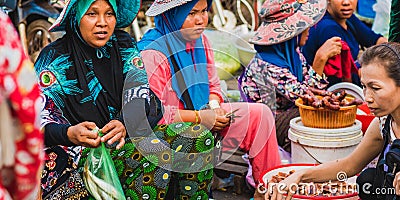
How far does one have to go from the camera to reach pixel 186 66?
9.61 ft

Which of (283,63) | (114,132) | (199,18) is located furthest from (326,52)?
(114,132)

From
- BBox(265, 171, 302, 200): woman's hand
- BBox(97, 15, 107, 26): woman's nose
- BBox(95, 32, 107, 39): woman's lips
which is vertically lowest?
BBox(265, 171, 302, 200): woman's hand

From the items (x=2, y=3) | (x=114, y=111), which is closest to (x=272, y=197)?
(x=114, y=111)

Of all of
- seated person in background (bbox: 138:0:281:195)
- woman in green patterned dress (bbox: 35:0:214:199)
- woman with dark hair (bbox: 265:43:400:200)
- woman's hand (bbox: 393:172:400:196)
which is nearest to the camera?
woman's hand (bbox: 393:172:400:196)

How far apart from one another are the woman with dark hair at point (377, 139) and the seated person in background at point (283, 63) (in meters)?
0.95

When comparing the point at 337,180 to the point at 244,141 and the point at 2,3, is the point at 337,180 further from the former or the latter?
the point at 2,3

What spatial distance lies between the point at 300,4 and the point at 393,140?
157 cm

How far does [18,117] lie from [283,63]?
94.3 inches

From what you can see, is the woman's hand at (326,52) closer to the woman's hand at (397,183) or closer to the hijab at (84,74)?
the hijab at (84,74)

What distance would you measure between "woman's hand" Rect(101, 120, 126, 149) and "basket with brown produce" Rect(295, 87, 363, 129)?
108 centimetres

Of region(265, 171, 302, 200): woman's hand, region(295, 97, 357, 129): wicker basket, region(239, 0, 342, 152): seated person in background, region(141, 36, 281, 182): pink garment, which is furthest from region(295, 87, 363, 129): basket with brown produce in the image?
region(265, 171, 302, 200): woman's hand

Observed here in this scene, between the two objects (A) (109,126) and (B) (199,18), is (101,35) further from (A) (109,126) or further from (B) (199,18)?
(B) (199,18)

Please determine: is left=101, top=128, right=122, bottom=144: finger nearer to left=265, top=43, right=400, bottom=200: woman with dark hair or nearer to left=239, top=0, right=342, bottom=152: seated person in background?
left=265, top=43, right=400, bottom=200: woman with dark hair

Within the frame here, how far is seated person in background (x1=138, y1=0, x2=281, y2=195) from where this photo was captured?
284cm
